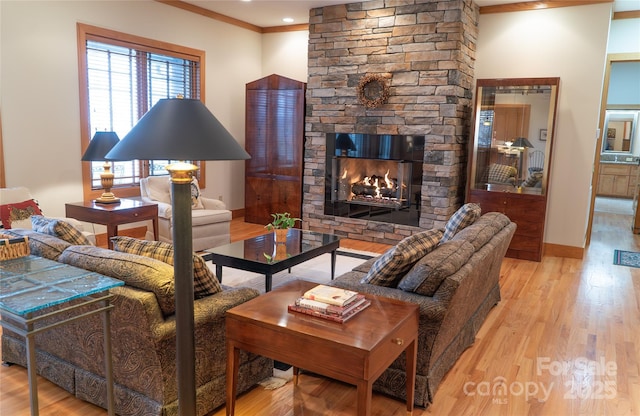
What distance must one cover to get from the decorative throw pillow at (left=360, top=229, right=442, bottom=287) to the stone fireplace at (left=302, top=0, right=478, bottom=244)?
10.2 feet

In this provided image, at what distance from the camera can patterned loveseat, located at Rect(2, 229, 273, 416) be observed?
6.86 ft

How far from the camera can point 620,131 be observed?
10.9 meters

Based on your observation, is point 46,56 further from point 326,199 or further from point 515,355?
point 515,355

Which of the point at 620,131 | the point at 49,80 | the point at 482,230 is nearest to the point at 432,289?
the point at 482,230

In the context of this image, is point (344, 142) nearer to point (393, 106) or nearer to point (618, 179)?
point (393, 106)

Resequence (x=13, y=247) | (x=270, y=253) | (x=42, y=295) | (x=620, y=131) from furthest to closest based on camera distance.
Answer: (x=620, y=131), (x=270, y=253), (x=13, y=247), (x=42, y=295)

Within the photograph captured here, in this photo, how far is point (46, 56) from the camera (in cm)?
479

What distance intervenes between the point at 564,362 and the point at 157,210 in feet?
12.5

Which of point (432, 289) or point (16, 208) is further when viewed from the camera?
point (16, 208)

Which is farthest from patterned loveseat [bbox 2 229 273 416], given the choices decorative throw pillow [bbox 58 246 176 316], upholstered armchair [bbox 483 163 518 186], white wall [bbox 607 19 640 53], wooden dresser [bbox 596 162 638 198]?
wooden dresser [bbox 596 162 638 198]

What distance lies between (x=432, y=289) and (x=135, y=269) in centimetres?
143

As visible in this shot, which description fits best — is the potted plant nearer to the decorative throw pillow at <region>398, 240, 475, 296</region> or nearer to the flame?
the decorative throw pillow at <region>398, 240, 475, 296</region>

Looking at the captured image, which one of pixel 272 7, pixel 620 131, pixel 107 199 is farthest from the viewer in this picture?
pixel 620 131

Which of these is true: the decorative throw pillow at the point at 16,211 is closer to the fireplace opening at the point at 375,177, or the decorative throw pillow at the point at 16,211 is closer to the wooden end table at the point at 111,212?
the wooden end table at the point at 111,212
